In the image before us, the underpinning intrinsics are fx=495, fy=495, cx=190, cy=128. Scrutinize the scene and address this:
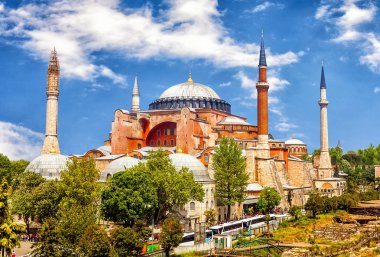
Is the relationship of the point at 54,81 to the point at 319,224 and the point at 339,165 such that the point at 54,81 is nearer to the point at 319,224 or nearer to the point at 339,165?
the point at 319,224

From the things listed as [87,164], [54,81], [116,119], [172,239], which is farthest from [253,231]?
[54,81]

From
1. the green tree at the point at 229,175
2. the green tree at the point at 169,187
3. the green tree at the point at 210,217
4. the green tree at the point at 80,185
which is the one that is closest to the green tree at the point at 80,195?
the green tree at the point at 80,185

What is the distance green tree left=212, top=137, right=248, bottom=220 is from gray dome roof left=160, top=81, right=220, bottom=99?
49.0 feet

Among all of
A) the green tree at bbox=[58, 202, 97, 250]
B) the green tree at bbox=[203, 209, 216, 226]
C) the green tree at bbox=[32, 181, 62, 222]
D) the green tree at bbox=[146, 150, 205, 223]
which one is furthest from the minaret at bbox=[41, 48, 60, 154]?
the green tree at bbox=[58, 202, 97, 250]

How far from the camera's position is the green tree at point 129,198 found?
25500 millimetres

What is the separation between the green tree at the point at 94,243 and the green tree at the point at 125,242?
1.91 feet

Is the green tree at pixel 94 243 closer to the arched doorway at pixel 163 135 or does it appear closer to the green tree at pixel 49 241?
the green tree at pixel 49 241

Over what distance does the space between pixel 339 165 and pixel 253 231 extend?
41.2 metres

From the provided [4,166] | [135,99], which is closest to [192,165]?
[135,99]

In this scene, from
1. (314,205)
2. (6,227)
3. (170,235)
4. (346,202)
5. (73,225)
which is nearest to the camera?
(6,227)

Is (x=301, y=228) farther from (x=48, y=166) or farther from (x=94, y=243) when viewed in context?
(x=48, y=166)

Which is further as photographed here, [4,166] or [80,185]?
[4,166]

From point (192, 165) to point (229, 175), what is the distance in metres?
2.61

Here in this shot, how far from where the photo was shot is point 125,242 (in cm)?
2109
